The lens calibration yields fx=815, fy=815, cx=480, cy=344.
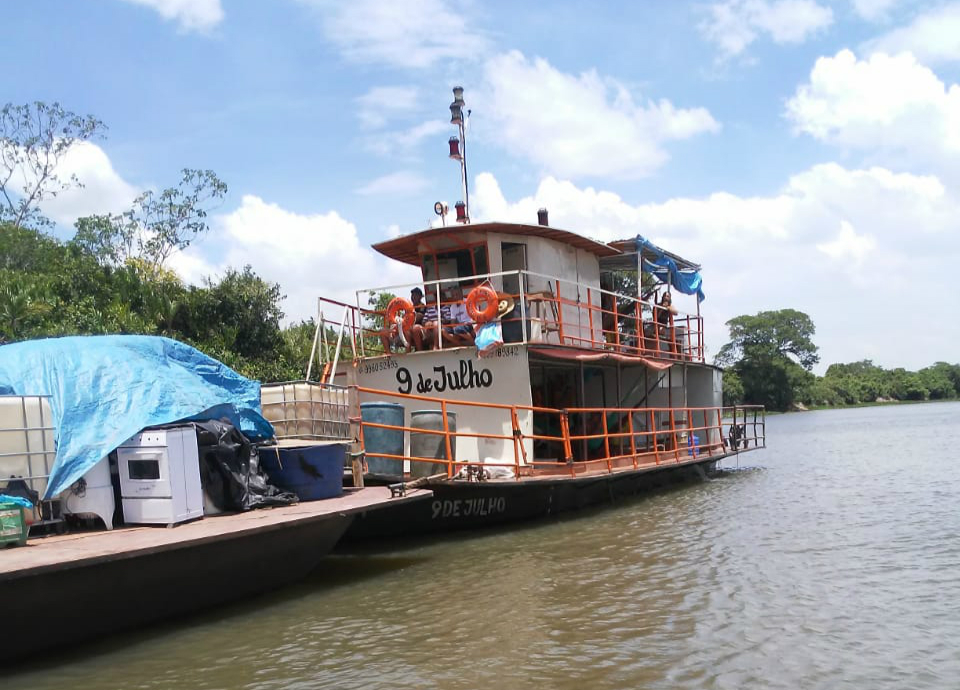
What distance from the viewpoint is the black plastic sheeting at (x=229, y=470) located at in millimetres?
7660

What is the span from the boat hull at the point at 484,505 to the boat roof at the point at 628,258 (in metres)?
5.01

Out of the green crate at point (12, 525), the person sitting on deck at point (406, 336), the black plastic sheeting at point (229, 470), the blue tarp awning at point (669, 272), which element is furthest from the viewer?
the blue tarp awning at point (669, 272)

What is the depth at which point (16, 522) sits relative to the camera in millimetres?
6188

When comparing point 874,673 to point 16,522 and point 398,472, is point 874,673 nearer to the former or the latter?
point 398,472

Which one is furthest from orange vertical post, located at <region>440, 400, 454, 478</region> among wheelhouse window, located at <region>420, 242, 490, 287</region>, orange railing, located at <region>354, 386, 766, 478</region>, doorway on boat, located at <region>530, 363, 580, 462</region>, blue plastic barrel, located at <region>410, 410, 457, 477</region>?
doorway on boat, located at <region>530, 363, 580, 462</region>

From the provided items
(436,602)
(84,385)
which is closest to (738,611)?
(436,602)

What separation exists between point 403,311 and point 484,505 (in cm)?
367

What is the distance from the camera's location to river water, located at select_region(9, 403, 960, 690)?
5695 millimetres

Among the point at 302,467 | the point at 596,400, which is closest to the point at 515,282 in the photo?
the point at 596,400

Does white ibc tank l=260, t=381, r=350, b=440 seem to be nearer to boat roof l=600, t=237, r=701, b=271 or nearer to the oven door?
the oven door

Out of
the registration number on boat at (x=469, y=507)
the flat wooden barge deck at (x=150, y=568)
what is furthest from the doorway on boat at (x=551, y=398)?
the flat wooden barge deck at (x=150, y=568)

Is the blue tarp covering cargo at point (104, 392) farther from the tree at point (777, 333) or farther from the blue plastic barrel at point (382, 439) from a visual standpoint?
the tree at point (777, 333)

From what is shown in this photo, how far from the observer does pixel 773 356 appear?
72.9 m

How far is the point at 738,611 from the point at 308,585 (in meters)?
4.19
